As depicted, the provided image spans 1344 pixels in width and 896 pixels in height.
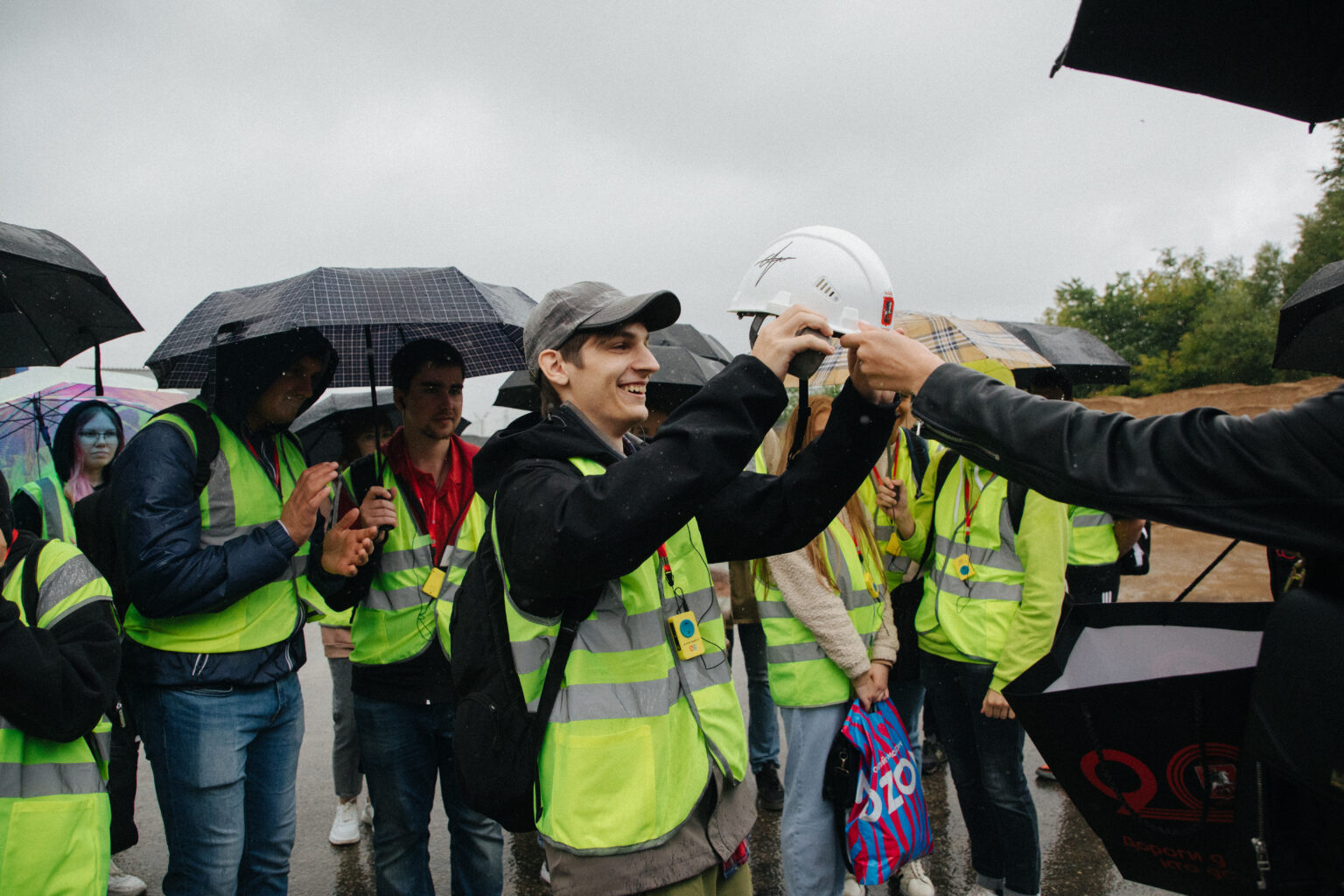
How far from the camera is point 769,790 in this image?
4.76 metres

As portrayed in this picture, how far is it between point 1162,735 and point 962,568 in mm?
1892

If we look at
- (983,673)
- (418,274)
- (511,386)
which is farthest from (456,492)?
(511,386)

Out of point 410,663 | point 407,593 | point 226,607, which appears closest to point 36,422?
point 226,607

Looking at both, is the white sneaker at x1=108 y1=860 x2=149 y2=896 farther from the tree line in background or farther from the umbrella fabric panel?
the tree line in background

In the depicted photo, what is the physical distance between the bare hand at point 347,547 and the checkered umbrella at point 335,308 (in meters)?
→ 0.72

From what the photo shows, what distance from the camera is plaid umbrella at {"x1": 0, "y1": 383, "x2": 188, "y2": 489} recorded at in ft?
15.9

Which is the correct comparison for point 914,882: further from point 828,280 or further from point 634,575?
point 828,280

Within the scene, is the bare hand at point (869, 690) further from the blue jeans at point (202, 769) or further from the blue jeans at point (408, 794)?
the blue jeans at point (202, 769)

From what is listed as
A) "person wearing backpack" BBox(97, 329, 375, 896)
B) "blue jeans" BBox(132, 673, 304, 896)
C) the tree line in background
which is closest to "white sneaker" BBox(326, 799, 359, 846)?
"person wearing backpack" BBox(97, 329, 375, 896)

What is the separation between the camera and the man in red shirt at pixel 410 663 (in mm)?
3092

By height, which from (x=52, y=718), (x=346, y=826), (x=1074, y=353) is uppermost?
(x=1074, y=353)

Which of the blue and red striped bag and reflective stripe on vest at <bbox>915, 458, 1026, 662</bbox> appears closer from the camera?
the blue and red striped bag

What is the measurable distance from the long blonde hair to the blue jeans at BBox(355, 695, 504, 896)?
1.49m

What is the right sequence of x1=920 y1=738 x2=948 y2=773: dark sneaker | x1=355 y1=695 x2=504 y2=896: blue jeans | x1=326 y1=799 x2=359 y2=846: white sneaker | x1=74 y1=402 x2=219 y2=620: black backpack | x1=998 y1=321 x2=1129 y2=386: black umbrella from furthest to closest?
x1=998 y1=321 x2=1129 y2=386: black umbrella
x1=920 y1=738 x2=948 y2=773: dark sneaker
x1=326 y1=799 x2=359 y2=846: white sneaker
x1=355 y1=695 x2=504 y2=896: blue jeans
x1=74 y1=402 x2=219 y2=620: black backpack
